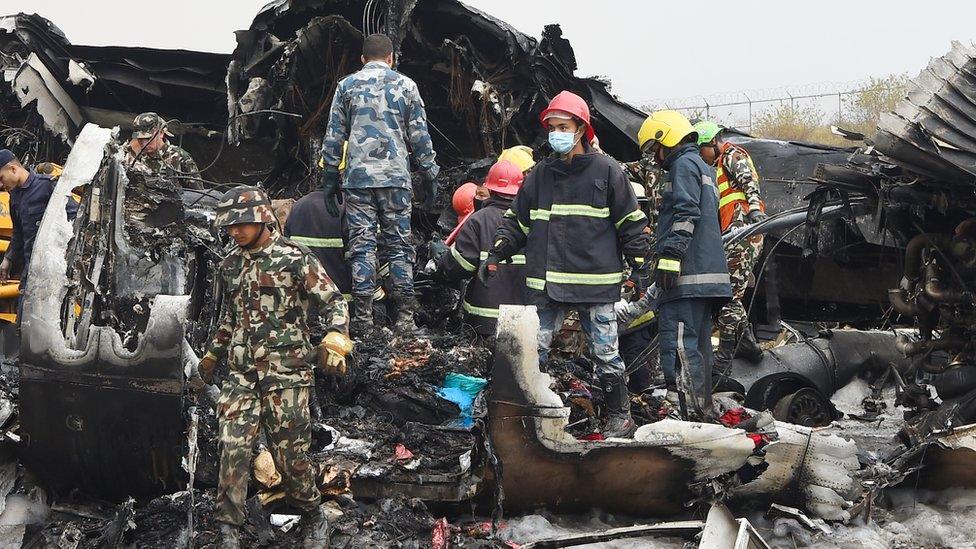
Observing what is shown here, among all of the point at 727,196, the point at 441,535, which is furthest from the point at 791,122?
the point at 441,535

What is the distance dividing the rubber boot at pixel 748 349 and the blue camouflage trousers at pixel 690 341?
180 cm

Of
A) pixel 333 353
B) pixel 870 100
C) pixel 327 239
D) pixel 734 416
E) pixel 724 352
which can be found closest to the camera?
pixel 333 353

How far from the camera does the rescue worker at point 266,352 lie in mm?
4352

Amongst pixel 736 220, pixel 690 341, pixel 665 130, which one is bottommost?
pixel 690 341

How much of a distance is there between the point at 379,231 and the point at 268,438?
2264 mm

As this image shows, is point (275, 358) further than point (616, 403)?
No

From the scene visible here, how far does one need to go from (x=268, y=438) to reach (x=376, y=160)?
2435mm

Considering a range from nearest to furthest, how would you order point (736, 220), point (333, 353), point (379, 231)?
point (333, 353) < point (379, 231) < point (736, 220)

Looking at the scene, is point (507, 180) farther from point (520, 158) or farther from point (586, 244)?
point (586, 244)

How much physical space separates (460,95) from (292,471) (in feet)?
19.8

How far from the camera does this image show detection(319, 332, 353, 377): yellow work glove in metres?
4.20

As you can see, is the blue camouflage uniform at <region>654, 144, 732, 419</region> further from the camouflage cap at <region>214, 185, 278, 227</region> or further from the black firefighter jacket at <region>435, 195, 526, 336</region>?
the camouflage cap at <region>214, 185, 278, 227</region>

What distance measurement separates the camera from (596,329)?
5.30m

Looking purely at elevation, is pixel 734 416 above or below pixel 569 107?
below
